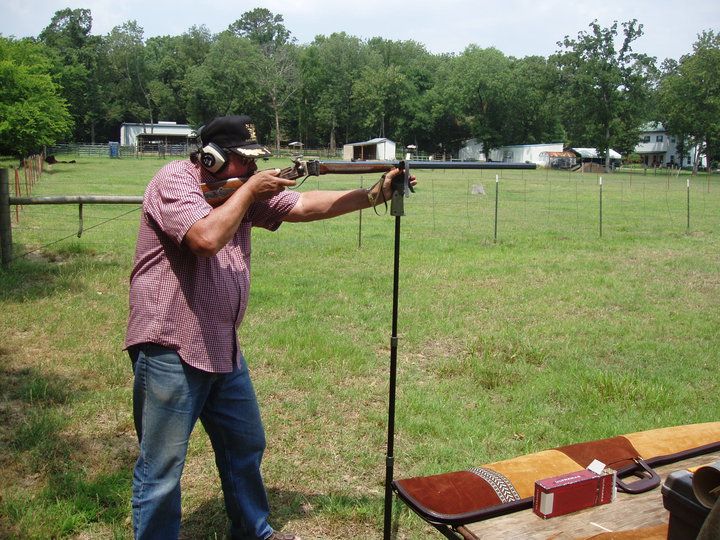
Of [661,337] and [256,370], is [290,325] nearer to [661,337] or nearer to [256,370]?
[256,370]

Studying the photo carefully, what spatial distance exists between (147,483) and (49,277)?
707 cm

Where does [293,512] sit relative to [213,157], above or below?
below

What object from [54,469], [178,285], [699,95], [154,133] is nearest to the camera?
[178,285]

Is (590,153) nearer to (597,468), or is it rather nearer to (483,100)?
(483,100)

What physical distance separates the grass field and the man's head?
2.05 m

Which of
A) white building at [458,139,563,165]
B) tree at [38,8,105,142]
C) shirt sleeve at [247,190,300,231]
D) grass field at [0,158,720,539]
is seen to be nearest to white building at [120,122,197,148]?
tree at [38,8,105,142]

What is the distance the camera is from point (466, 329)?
24.4 feet

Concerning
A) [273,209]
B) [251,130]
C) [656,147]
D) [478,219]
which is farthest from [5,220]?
[656,147]

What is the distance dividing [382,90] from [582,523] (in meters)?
70.2

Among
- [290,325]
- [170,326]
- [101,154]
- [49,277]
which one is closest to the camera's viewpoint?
[170,326]

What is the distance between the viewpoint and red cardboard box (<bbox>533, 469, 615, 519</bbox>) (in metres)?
2.89

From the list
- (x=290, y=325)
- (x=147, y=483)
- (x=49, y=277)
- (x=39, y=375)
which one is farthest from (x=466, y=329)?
(x=49, y=277)

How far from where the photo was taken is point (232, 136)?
2955mm

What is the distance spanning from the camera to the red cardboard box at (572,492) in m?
2.89
